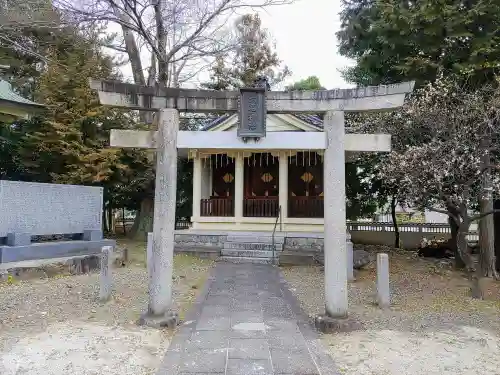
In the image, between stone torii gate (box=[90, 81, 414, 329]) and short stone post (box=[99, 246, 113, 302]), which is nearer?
stone torii gate (box=[90, 81, 414, 329])

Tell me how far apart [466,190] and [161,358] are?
Answer: 7085 millimetres

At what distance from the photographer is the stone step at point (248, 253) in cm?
1328

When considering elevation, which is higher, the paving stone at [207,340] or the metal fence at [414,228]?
the metal fence at [414,228]

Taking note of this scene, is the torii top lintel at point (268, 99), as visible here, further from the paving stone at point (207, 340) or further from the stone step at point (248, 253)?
the stone step at point (248, 253)

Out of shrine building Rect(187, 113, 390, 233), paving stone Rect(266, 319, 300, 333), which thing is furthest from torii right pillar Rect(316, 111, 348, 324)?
shrine building Rect(187, 113, 390, 233)

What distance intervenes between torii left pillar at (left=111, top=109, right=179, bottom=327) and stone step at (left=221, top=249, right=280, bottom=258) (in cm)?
712

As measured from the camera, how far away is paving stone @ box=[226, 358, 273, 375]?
4.49 metres

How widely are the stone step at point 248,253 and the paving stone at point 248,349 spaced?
775 cm

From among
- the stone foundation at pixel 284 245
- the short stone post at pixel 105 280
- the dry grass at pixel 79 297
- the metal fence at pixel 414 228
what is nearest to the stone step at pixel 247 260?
the stone foundation at pixel 284 245

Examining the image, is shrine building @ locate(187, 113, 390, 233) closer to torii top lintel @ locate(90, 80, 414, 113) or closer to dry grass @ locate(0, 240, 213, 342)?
dry grass @ locate(0, 240, 213, 342)

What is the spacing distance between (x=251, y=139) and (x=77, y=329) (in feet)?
12.3

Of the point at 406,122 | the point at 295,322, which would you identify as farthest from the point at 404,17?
the point at 295,322

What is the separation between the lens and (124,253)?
40.4 feet

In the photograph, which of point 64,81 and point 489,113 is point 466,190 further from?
point 64,81
